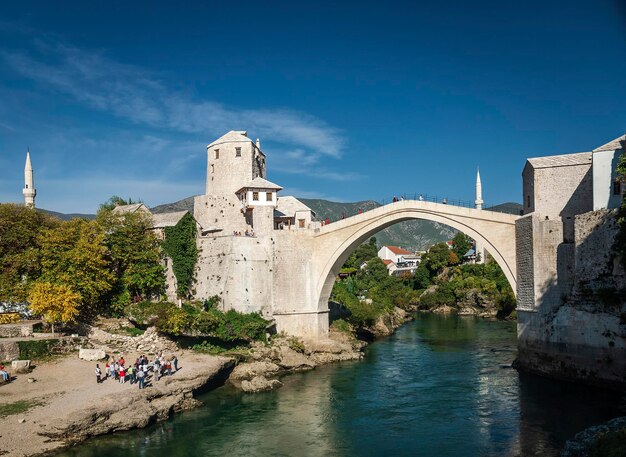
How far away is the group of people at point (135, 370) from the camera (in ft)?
71.5

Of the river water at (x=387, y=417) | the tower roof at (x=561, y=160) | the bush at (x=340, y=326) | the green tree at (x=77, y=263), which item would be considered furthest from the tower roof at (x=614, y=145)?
the green tree at (x=77, y=263)

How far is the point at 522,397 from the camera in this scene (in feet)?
73.1

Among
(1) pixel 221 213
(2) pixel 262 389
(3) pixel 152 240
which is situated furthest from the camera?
(1) pixel 221 213

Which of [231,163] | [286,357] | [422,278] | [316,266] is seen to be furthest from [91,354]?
[422,278]

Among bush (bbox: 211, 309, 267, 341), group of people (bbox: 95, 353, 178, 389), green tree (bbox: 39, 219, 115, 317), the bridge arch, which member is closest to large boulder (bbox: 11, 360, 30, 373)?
group of people (bbox: 95, 353, 178, 389)

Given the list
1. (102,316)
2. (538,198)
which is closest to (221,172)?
(102,316)

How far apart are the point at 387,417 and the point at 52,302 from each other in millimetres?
16077

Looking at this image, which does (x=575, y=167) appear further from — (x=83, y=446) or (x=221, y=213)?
(x=83, y=446)

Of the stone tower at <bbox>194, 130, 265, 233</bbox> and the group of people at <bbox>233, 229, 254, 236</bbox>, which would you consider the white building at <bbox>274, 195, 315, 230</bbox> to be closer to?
the stone tower at <bbox>194, 130, 265, 233</bbox>

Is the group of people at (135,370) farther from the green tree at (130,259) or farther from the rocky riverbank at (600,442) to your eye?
the rocky riverbank at (600,442)

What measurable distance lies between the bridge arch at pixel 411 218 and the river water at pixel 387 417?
5.63 m

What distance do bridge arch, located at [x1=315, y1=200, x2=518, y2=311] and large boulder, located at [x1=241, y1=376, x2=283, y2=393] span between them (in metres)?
8.14

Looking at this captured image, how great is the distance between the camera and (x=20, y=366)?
21812 mm

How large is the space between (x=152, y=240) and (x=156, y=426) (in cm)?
1552
